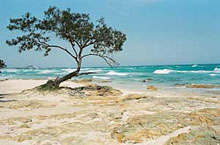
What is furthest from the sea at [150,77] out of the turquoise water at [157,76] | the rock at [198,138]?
the rock at [198,138]

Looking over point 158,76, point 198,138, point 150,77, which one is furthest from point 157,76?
point 198,138

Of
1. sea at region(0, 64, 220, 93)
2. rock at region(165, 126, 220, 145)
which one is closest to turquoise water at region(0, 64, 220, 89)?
sea at region(0, 64, 220, 93)

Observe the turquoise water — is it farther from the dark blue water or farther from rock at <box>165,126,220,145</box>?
rock at <box>165,126,220,145</box>

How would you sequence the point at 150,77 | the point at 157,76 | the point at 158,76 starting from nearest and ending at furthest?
the point at 150,77, the point at 158,76, the point at 157,76

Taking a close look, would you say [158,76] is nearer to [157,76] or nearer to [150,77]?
[157,76]

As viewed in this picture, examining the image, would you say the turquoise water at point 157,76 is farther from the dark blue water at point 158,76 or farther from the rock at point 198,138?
the rock at point 198,138

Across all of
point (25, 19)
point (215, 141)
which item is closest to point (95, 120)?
point (215, 141)

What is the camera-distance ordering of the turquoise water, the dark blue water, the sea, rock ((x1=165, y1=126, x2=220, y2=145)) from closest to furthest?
1. rock ((x1=165, y1=126, x2=220, y2=145))
2. the sea
3. the turquoise water
4. the dark blue water

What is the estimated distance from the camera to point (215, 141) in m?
4.78

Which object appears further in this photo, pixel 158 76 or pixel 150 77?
pixel 158 76

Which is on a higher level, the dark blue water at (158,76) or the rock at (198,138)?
the rock at (198,138)

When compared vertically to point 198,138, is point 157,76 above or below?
below

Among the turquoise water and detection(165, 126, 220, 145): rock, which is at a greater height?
detection(165, 126, 220, 145): rock

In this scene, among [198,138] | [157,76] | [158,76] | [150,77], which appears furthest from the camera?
[157,76]
